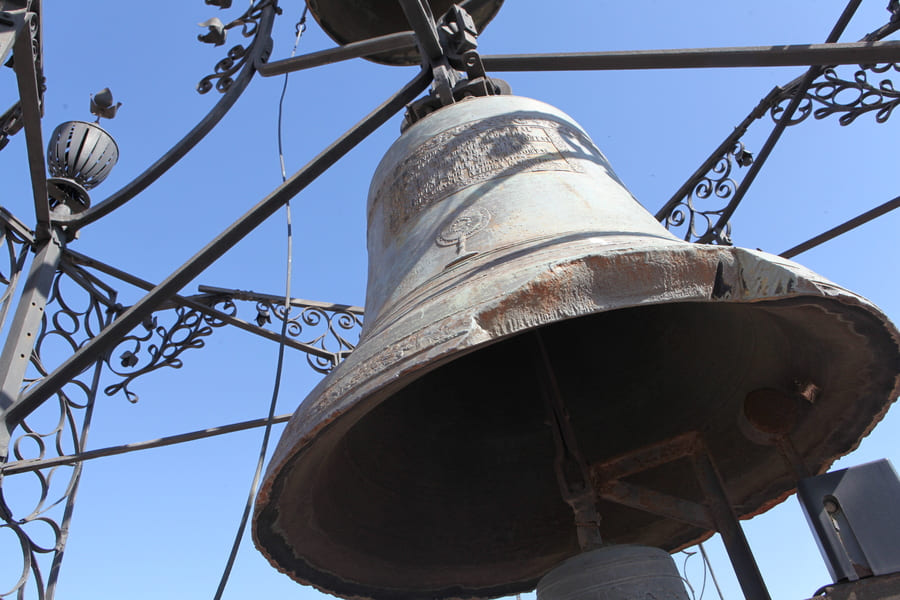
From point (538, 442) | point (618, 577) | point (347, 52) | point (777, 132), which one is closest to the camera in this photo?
point (618, 577)

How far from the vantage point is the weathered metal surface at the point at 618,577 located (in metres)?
1.36

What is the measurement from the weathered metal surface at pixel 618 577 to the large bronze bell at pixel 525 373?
48cm

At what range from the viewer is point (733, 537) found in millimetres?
1740

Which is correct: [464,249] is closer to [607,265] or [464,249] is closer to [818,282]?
[607,265]

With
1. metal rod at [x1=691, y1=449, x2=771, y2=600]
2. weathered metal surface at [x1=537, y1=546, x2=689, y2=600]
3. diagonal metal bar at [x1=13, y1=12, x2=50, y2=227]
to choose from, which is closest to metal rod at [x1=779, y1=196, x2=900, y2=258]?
metal rod at [x1=691, y1=449, x2=771, y2=600]

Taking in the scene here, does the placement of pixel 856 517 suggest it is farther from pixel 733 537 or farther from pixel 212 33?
pixel 212 33

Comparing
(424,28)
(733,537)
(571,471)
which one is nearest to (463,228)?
(571,471)

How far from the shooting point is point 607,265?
46.4 inches

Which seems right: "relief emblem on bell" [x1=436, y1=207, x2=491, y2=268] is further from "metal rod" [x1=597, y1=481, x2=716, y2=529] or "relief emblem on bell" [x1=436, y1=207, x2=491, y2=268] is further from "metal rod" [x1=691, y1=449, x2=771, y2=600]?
"metal rod" [x1=691, y1=449, x2=771, y2=600]

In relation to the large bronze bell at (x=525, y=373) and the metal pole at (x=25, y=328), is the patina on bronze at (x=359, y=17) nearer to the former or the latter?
the large bronze bell at (x=525, y=373)

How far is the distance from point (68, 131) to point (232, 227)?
62.4 inches

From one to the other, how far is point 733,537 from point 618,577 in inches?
20.6

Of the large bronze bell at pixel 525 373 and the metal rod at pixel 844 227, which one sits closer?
the large bronze bell at pixel 525 373

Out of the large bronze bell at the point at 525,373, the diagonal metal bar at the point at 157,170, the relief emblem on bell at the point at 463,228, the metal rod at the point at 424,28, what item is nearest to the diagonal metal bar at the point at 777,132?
the large bronze bell at the point at 525,373
